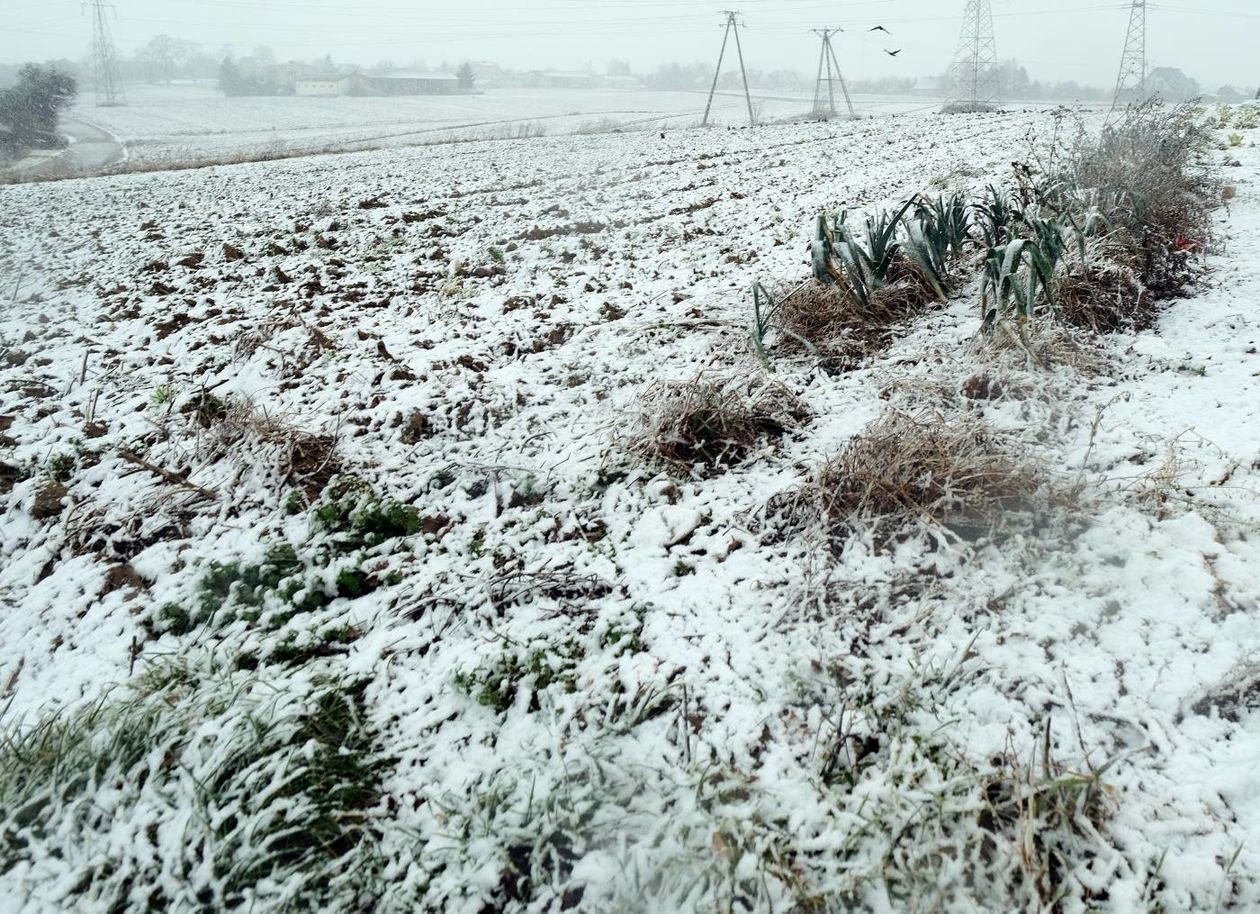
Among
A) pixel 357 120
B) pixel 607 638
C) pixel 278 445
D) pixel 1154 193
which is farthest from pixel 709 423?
pixel 357 120

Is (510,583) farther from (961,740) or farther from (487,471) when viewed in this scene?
(961,740)

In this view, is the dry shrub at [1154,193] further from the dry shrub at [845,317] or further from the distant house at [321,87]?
the distant house at [321,87]

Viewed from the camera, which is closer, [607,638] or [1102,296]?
[607,638]

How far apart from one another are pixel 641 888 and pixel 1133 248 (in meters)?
5.01

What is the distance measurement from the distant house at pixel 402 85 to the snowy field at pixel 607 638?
2758 inches

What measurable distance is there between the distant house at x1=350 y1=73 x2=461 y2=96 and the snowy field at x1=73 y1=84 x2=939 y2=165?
8971 millimetres

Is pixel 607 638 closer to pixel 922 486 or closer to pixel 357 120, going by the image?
pixel 922 486

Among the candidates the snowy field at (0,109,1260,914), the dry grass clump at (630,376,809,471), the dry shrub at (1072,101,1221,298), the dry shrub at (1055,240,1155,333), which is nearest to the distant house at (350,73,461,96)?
the dry shrub at (1072,101,1221,298)

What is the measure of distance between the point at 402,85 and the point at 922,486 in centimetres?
7482

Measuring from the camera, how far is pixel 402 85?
6400cm

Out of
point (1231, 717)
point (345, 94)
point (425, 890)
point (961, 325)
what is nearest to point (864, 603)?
point (1231, 717)

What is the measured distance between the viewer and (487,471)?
3.28m

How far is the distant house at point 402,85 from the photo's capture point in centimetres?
6250

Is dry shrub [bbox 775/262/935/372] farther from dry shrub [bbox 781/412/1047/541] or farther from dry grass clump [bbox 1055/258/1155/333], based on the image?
dry shrub [bbox 781/412/1047/541]
